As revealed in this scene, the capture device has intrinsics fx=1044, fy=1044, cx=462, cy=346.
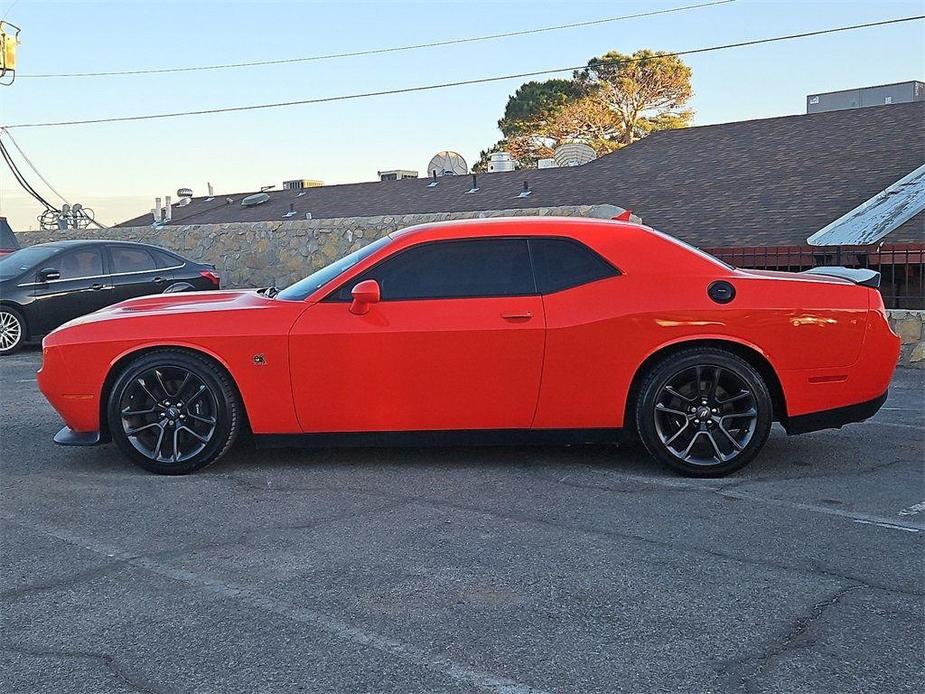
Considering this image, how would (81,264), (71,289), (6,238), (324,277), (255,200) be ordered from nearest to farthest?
(324,277) < (71,289) < (81,264) < (6,238) < (255,200)

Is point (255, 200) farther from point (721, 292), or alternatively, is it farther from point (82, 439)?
point (721, 292)

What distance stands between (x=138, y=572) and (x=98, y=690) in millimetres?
1144

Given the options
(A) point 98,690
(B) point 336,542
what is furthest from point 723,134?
(A) point 98,690

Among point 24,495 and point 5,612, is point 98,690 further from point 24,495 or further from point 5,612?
point 24,495

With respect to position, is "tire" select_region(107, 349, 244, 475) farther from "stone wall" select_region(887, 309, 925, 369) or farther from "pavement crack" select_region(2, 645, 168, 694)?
"stone wall" select_region(887, 309, 925, 369)

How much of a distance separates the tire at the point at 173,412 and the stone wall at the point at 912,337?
7525 millimetres

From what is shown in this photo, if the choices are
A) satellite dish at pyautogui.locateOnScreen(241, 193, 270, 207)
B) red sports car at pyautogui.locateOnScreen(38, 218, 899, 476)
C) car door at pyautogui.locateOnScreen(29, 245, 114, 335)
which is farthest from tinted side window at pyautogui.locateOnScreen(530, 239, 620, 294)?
satellite dish at pyautogui.locateOnScreen(241, 193, 270, 207)

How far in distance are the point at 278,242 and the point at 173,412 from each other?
37.2 ft

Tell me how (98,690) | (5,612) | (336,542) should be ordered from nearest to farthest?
(98,690), (5,612), (336,542)

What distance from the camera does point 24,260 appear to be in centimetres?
1306

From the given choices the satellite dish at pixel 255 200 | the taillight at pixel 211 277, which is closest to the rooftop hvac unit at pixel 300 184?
the satellite dish at pixel 255 200

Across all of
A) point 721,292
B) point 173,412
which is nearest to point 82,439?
point 173,412

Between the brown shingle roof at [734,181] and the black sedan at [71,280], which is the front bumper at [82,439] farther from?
the brown shingle roof at [734,181]

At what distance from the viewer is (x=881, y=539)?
4758 mm
